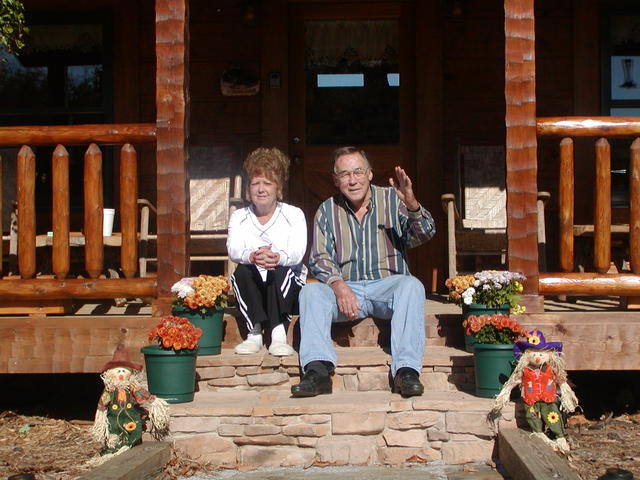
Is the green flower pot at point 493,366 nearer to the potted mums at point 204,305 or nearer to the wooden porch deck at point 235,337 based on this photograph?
the wooden porch deck at point 235,337

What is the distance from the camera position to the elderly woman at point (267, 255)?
4.50 meters

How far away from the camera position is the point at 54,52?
22.3 feet

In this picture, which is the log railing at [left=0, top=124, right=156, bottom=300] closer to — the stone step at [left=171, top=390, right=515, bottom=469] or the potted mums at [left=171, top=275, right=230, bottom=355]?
the potted mums at [left=171, top=275, right=230, bottom=355]

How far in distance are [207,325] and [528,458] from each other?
1.84m

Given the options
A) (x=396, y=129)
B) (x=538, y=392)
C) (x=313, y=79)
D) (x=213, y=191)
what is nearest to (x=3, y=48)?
(x=213, y=191)

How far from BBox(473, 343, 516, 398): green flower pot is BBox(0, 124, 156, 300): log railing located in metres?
1.83

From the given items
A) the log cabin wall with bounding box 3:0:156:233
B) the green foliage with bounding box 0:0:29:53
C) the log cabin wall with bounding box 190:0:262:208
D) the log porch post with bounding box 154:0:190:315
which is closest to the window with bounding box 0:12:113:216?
the log cabin wall with bounding box 3:0:156:233

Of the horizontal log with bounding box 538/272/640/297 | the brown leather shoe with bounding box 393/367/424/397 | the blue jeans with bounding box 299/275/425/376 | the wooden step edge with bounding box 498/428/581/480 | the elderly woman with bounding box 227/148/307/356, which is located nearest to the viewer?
the wooden step edge with bounding box 498/428/581/480

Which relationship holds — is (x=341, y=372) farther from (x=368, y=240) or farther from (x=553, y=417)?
(x=553, y=417)

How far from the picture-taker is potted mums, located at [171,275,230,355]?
4.35m

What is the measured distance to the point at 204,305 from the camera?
14.3 ft

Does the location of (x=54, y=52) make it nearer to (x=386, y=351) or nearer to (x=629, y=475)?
(x=386, y=351)

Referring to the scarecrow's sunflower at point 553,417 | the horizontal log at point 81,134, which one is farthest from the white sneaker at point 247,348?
the scarecrow's sunflower at point 553,417

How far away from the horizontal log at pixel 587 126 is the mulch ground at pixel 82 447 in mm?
1572
